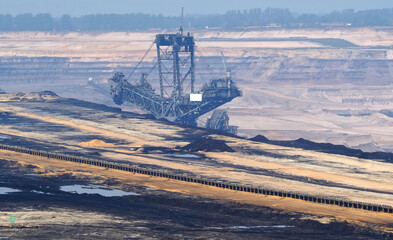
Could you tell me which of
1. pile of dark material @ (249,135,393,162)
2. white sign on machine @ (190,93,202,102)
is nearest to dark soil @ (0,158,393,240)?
pile of dark material @ (249,135,393,162)

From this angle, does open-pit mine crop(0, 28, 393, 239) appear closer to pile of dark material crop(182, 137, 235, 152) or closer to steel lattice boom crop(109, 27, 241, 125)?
pile of dark material crop(182, 137, 235, 152)

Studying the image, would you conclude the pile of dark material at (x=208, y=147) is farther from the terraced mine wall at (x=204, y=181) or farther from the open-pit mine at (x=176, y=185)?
the terraced mine wall at (x=204, y=181)

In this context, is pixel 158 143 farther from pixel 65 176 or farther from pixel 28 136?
pixel 65 176

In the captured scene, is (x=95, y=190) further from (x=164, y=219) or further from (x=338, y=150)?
(x=338, y=150)

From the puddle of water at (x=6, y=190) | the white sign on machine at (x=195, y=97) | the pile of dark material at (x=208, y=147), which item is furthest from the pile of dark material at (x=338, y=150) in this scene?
the puddle of water at (x=6, y=190)

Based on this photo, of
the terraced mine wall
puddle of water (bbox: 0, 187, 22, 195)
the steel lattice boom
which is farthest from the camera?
the steel lattice boom

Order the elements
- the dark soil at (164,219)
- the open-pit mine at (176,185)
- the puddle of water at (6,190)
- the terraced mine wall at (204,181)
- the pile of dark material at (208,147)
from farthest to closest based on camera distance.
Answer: the pile of dark material at (208,147) < the puddle of water at (6,190) < the terraced mine wall at (204,181) < the open-pit mine at (176,185) < the dark soil at (164,219)

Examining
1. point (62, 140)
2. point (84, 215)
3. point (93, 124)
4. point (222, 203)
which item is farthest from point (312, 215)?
point (93, 124)
